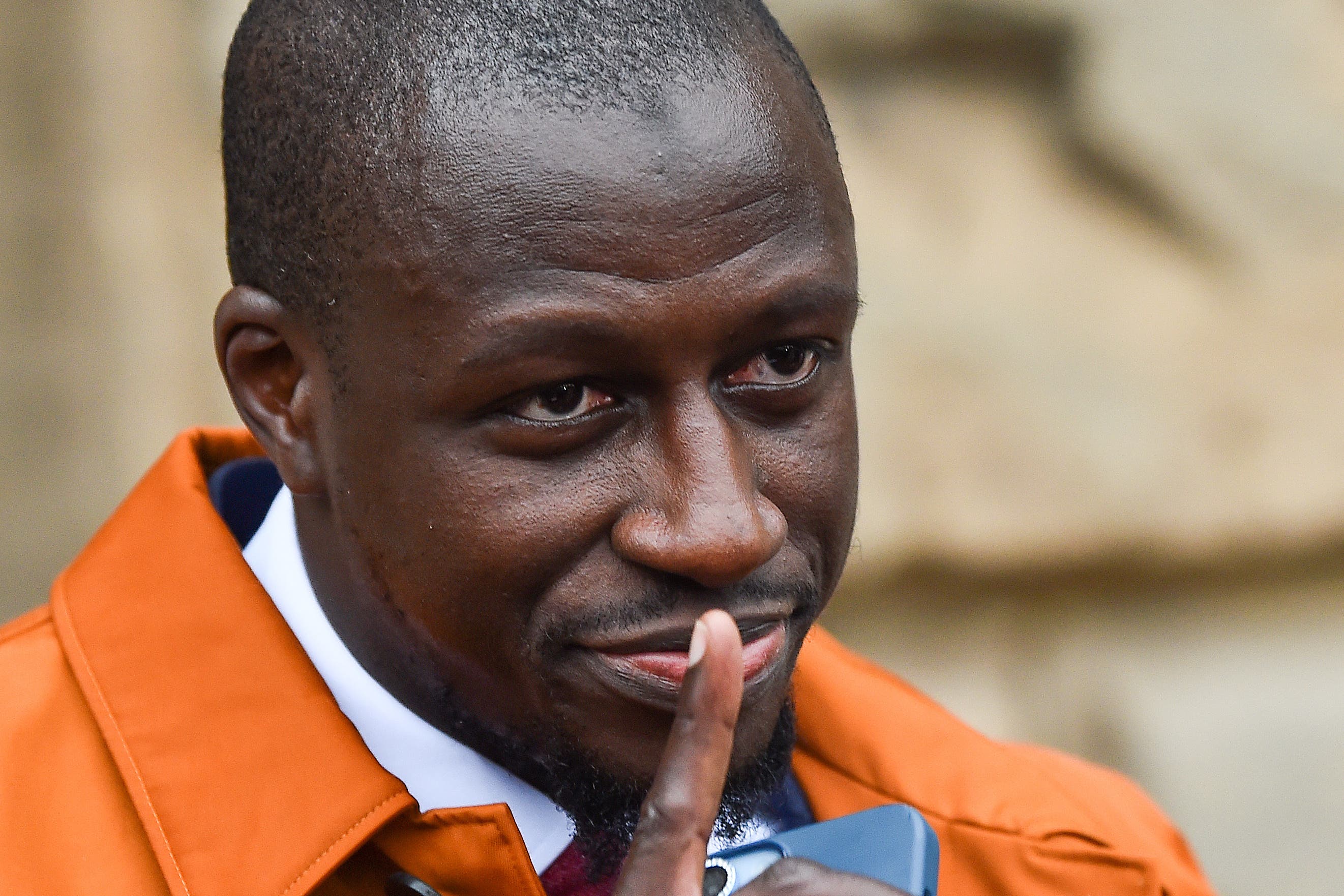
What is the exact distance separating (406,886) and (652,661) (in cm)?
34

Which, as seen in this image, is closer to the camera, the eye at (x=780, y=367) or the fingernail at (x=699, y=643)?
the fingernail at (x=699, y=643)

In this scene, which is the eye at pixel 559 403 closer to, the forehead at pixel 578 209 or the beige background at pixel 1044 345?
the forehead at pixel 578 209

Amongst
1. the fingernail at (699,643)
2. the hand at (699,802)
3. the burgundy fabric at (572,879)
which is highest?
the fingernail at (699,643)

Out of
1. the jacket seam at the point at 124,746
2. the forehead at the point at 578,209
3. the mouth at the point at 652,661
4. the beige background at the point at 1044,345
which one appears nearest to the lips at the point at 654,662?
the mouth at the point at 652,661

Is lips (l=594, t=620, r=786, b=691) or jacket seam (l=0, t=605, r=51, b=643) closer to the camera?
lips (l=594, t=620, r=786, b=691)

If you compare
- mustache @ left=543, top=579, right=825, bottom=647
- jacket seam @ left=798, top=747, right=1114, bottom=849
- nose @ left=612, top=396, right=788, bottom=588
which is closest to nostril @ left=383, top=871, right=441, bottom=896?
mustache @ left=543, top=579, right=825, bottom=647

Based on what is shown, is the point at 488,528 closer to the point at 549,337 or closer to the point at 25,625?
the point at 549,337

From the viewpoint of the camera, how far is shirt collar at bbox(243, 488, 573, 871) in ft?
5.67

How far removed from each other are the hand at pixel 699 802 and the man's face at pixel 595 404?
0.19 m

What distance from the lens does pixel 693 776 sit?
4.25ft

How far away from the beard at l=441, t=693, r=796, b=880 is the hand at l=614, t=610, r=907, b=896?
10.1 inches

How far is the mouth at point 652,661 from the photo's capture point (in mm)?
1540

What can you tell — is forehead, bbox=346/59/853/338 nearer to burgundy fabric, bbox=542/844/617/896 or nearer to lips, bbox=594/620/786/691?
lips, bbox=594/620/786/691

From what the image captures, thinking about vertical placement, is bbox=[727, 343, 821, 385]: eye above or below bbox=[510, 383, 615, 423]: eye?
above
